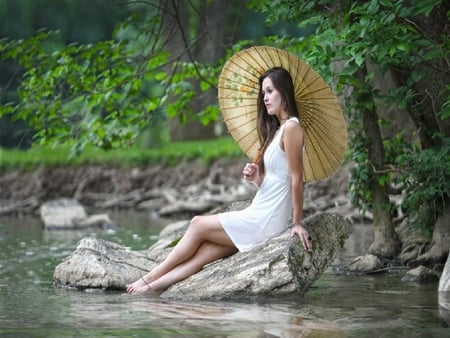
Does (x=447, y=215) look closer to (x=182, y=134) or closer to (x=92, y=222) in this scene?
(x=92, y=222)

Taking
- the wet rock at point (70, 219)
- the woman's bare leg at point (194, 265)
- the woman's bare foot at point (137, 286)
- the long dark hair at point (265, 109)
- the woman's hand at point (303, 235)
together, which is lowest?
A: the woman's bare foot at point (137, 286)

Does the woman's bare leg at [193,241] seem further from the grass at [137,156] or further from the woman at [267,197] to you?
the grass at [137,156]

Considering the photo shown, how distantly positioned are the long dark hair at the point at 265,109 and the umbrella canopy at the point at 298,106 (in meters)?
0.15

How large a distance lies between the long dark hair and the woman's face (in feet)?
0.10

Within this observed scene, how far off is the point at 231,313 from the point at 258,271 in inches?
30.2

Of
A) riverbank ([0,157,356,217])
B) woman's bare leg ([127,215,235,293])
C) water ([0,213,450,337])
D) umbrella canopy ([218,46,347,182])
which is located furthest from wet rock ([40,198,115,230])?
umbrella canopy ([218,46,347,182])

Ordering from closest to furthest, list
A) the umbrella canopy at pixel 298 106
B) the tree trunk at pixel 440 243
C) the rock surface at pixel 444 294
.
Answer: the rock surface at pixel 444 294 < the umbrella canopy at pixel 298 106 < the tree trunk at pixel 440 243

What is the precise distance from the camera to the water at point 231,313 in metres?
6.99

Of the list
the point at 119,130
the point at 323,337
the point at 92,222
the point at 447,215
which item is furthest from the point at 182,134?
the point at 323,337

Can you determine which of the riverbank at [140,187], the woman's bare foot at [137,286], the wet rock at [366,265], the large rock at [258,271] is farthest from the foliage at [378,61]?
the riverbank at [140,187]

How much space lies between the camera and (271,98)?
28.9 ft

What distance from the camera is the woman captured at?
8578 mm

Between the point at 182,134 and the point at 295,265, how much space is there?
18.7m

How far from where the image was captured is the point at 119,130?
44.1 ft
